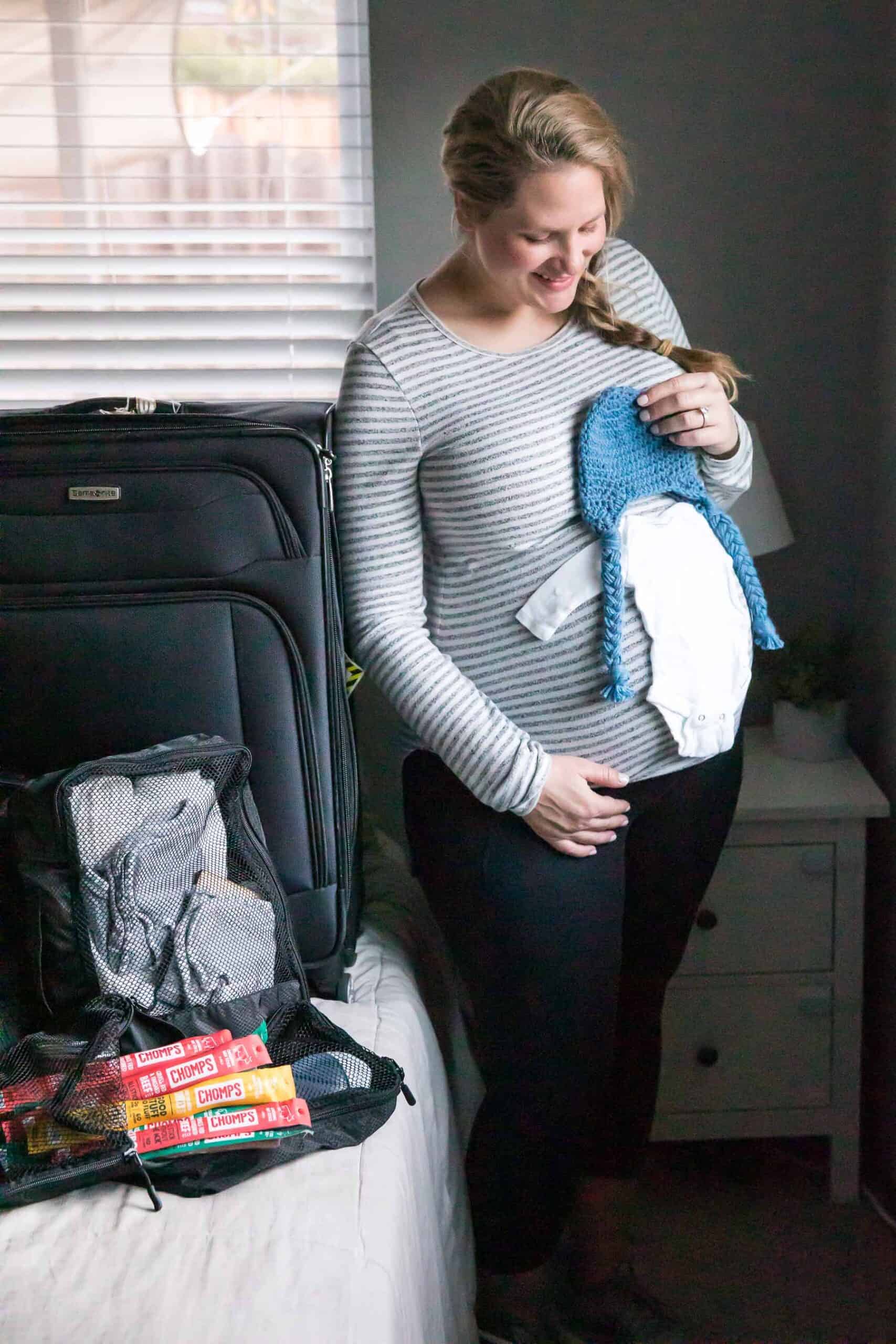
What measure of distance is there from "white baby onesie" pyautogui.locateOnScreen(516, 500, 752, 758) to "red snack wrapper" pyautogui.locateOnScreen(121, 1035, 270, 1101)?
458mm

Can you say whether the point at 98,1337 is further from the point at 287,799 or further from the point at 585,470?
the point at 585,470

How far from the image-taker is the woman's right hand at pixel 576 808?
1128mm

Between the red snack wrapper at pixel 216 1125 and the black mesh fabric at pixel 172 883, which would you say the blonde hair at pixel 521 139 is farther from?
the red snack wrapper at pixel 216 1125

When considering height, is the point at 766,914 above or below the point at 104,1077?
below

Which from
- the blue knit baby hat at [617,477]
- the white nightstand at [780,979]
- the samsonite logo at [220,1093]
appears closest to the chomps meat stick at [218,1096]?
the samsonite logo at [220,1093]

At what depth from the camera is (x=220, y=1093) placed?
0.91 m

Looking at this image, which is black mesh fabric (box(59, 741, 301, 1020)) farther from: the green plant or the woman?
the green plant

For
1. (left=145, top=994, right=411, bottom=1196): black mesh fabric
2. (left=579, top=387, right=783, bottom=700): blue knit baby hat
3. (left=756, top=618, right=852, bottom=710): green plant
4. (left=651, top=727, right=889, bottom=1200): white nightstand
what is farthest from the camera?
(left=756, top=618, right=852, bottom=710): green plant

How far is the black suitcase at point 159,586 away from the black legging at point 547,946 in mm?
198

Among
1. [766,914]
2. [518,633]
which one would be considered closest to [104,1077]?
[518,633]

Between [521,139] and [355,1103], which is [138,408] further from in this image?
[355,1103]

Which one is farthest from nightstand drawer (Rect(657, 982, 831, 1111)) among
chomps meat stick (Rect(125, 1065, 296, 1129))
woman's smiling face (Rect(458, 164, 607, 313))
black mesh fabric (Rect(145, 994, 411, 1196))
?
woman's smiling face (Rect(458, 164, 607, 313))

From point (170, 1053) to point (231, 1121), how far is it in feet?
0.24

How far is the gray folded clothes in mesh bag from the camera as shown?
0.98 meters
